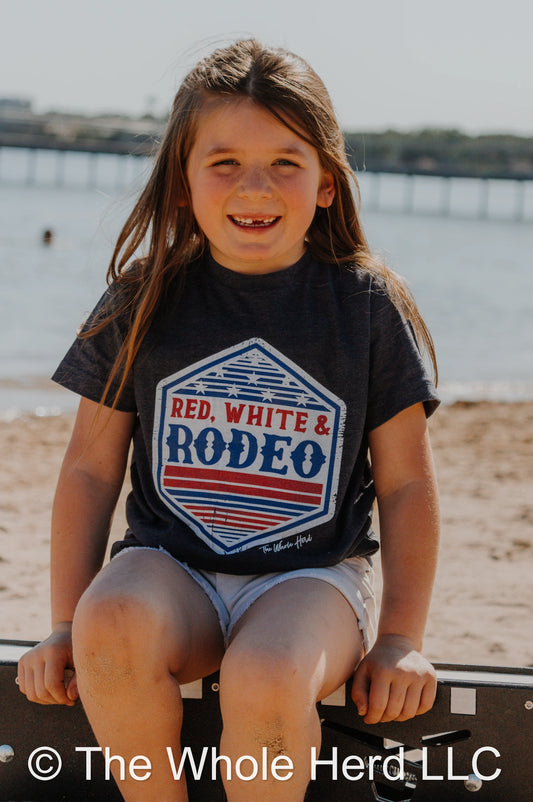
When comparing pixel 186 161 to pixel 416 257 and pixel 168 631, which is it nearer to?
pixel 168 631

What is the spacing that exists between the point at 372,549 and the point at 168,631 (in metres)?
0.48

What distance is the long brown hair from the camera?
72.2 inches

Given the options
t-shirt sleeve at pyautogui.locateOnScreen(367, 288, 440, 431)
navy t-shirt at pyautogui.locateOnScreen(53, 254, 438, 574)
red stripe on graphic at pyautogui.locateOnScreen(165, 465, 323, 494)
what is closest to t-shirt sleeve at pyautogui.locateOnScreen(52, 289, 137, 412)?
navy t-shirt at pyautogui.locateOnScreen(53, 254, 438, 574)

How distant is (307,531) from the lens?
69.4 inches

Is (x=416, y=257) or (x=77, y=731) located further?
(x=416, y=257)

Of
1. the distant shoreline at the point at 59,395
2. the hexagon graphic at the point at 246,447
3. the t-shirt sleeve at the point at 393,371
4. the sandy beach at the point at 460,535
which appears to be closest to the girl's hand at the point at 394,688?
the hexagon graphic at the point at 246,447

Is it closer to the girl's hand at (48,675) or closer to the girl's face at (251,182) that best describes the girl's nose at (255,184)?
the girl's face at (251,182)

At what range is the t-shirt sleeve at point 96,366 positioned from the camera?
74.4 inches

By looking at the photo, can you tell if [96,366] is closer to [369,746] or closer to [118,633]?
[118,633]

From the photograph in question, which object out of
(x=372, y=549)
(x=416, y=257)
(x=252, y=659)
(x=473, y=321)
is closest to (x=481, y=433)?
(x=372, y=549)

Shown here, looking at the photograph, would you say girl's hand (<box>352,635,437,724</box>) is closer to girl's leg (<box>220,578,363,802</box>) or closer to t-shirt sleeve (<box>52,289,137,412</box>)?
girl's leg (<box>220,578,363,802</box>)

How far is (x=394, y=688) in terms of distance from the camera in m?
1.59

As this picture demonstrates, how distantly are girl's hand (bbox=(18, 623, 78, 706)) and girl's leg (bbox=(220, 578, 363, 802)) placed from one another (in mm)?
328

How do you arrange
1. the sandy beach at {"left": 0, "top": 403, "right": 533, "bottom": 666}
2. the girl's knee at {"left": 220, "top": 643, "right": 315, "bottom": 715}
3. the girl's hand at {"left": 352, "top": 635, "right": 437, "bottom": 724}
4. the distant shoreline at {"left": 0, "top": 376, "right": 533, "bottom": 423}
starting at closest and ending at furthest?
the girl's knee at {"left": 220, "top": 643, "right": 315, "bottom": 715} < the girl's hand at {"left": 352, "top": 635, "right": 437, "bottom": 724} < the sandy beach at {"left": 0, "top": 403, "right": 533, "bottom": 666} < the distant shoreline at {"left": 0, "top": 376, "right": 533, "bottom": 423}
